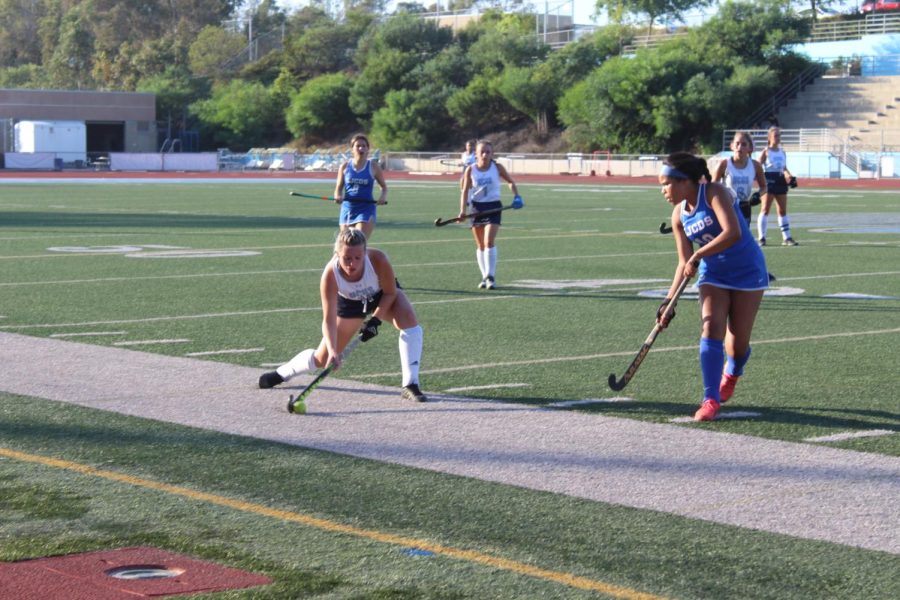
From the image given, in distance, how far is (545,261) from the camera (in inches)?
746

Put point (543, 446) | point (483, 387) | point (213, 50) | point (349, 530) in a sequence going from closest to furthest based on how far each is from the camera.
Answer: point (349, 530) → point (543, 446) → point (483, 387) → point (213, 50)

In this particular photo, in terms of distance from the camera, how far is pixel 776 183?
71.3 feet

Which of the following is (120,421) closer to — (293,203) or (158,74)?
(293,203)

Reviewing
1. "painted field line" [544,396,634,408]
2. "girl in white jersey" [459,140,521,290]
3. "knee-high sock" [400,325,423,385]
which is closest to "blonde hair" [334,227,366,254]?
"knee-high sock" [400,325,423,385]

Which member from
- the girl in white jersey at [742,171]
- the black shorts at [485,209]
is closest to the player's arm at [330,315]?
the black shorts at [485,209]

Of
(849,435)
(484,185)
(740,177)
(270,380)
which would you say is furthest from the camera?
(740,177)

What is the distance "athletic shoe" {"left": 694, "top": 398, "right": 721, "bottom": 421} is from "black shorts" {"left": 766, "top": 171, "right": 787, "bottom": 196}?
45.9 ft

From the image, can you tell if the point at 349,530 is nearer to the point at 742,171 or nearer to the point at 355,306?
the point at 355,306

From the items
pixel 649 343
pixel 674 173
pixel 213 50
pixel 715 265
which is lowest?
pixel 649 343

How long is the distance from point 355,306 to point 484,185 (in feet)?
25.8

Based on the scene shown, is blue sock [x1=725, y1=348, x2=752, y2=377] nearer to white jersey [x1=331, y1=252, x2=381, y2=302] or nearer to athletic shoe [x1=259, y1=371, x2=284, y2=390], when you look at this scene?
white jersey [x1=331, y1=252, x2=381, y2=302]

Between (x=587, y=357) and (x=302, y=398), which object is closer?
(x=302, y=398)

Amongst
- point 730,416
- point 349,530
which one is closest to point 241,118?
point 730,416

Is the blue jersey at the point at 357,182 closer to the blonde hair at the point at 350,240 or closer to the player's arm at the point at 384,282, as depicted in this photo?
the player's arm at the point at 384,282
